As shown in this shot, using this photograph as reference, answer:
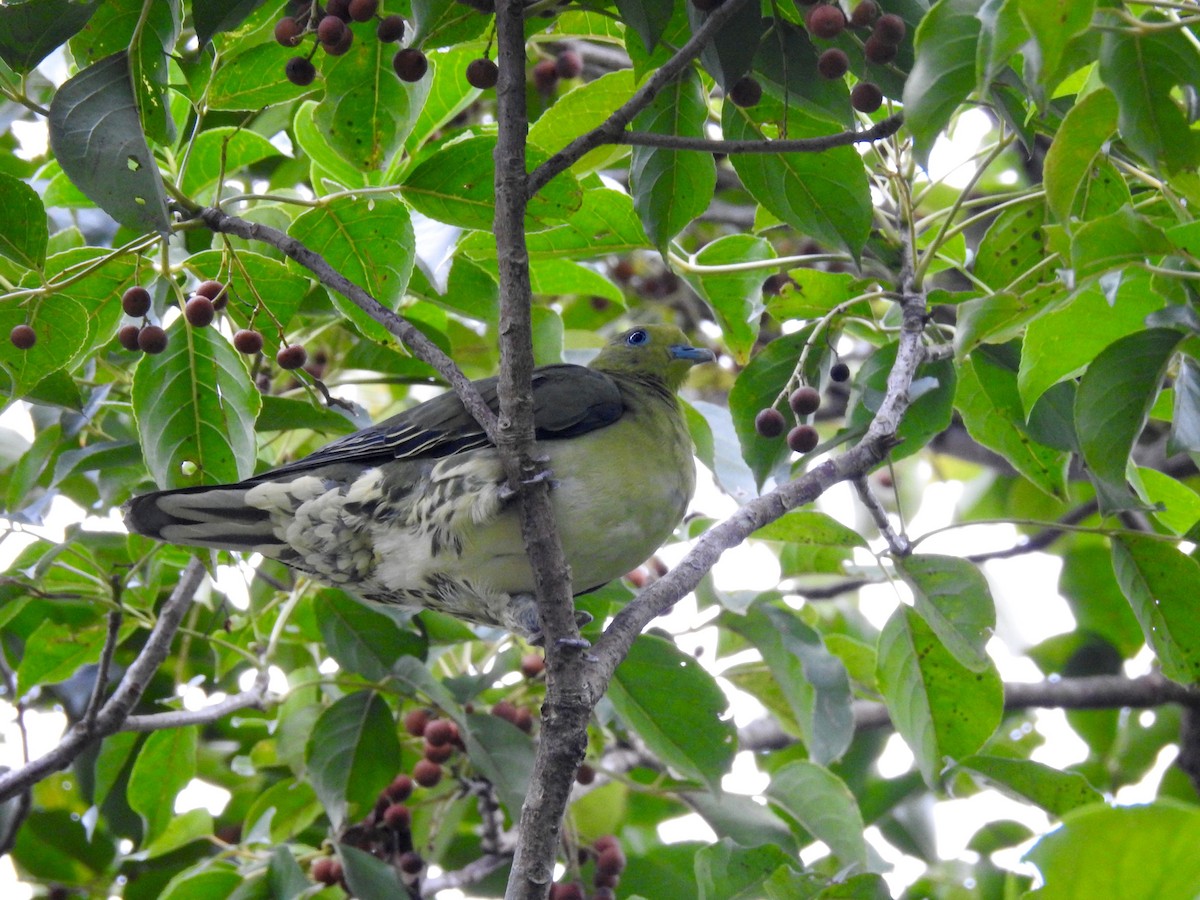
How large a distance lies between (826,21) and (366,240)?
1276 mm

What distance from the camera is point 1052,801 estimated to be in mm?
2979

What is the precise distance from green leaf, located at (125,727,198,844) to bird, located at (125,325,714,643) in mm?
802

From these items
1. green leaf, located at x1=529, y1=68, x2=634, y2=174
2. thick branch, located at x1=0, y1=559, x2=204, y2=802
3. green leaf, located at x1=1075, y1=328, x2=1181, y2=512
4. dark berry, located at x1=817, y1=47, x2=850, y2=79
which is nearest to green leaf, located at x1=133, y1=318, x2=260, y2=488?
thick branch, located at x1=0, y1=559, x2=204, y2=802

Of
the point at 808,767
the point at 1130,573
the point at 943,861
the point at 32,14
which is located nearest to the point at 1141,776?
the point at 943,861

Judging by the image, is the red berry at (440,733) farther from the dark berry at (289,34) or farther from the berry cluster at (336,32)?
the dark berry at (289,34)

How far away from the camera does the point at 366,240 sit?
2.96 meters

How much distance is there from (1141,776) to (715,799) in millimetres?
2134

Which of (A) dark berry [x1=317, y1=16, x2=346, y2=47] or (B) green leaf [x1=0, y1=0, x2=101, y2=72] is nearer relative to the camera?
(B) green leaf [x1=0, y1=0, x2=101, y2=72]

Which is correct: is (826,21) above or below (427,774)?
above

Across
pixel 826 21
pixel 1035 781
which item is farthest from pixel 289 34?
pixel 1035 781

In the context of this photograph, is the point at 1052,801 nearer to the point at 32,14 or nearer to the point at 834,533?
the point at 834,533

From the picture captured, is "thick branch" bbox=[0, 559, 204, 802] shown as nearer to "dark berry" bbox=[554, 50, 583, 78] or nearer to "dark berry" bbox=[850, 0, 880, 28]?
"dark berry" bbox=[554, 50, 583, 78]

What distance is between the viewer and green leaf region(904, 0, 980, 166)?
6.27 ft

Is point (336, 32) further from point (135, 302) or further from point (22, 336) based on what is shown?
point (22, 336)
